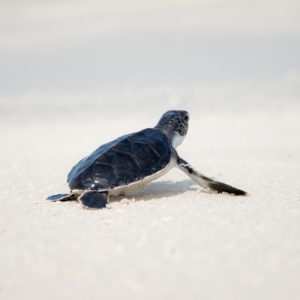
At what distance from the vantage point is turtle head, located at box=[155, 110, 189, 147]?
6.89 meters

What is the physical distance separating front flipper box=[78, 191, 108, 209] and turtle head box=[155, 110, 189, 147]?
1676 millimetres

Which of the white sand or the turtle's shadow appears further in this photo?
the turtle's shadow

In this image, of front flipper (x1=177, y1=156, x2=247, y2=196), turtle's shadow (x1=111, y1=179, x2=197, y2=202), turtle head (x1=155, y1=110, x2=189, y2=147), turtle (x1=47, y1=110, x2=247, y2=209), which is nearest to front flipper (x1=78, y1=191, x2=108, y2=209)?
turtle (x1=47, y1=110, x2=247, y2=209)

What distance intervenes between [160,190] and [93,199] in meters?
1.37

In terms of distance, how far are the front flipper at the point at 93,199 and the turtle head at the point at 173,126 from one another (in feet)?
5.50

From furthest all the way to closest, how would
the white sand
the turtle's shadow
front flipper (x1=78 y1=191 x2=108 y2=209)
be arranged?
the turtle's shadow → front flipper (x1=78 y1=191 x2=108 y2=209) → the white sand

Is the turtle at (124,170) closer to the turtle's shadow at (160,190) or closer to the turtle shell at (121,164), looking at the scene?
the turtle shell at (121,164)

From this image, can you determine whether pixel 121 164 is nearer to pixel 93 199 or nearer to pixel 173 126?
pixel 93 199

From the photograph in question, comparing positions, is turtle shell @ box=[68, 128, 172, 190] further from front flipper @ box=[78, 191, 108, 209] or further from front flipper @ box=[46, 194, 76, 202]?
front flipper @ box=[46, 194, 76, 202]

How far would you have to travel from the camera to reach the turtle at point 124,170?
5492 mm

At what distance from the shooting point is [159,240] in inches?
166

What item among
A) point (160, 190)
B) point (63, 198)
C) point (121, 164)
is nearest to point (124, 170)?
point (121, 164)

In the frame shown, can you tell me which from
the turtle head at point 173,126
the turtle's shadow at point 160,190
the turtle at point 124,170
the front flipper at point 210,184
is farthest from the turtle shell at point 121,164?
the turtle head at point 173,126

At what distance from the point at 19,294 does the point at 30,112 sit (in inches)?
681
